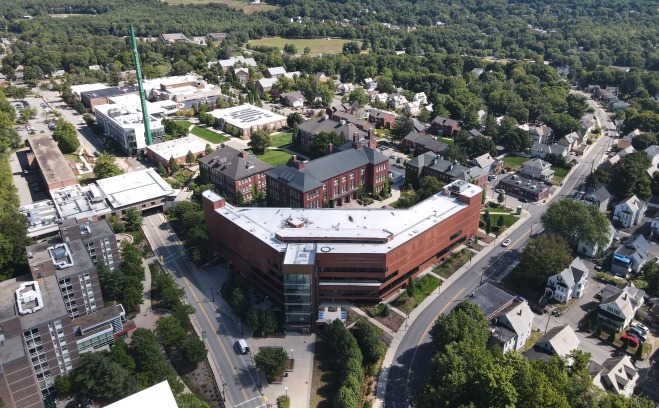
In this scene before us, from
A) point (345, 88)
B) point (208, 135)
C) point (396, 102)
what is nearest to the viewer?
point (208, 135)

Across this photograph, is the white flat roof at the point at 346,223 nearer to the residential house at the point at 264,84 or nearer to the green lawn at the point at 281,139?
the green lawn at the point at 281,139

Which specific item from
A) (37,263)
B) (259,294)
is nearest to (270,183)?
(259,294)

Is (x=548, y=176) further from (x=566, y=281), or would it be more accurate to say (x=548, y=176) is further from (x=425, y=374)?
(x=425, y=374)

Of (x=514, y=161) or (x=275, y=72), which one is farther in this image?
(x=275, y=72)

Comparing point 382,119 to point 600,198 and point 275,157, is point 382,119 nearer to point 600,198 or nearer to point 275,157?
point 275,157

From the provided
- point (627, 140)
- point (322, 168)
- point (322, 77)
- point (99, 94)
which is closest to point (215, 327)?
point (322, 168)
